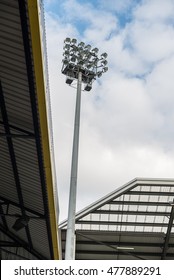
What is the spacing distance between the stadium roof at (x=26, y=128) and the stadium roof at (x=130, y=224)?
6.01m

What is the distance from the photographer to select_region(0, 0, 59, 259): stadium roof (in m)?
10.2

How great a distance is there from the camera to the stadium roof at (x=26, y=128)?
1019 cm

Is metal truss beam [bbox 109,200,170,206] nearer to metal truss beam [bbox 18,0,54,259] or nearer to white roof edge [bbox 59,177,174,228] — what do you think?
white roof edge [bbox 59,177,174,228]

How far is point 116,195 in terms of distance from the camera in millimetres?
26984

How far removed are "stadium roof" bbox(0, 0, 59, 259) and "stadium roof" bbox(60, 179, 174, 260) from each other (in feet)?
19.7

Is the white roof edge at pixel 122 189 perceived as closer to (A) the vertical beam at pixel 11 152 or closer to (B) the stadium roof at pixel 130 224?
(B) the stadium roof at pixel 130 224

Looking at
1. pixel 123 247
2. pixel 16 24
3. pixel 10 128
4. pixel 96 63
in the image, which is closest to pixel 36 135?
pixel 10 128

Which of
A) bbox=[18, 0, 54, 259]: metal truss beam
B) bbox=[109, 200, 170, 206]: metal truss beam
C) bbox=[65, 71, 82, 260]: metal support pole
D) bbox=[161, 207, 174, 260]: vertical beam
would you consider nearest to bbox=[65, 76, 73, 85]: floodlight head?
bbox=[18, 0, 54, 259]: metal truss beam

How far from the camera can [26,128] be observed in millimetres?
14000

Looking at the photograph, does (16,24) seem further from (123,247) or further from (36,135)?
(123,247)

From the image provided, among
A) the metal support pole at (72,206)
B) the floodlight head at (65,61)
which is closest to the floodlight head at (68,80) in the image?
the floodlight head at (65,61)

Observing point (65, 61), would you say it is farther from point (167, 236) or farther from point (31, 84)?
point (167, 236)

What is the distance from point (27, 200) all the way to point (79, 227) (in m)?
10.8

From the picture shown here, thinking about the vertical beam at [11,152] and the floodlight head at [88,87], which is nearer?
the vertical beam at [11,152]
